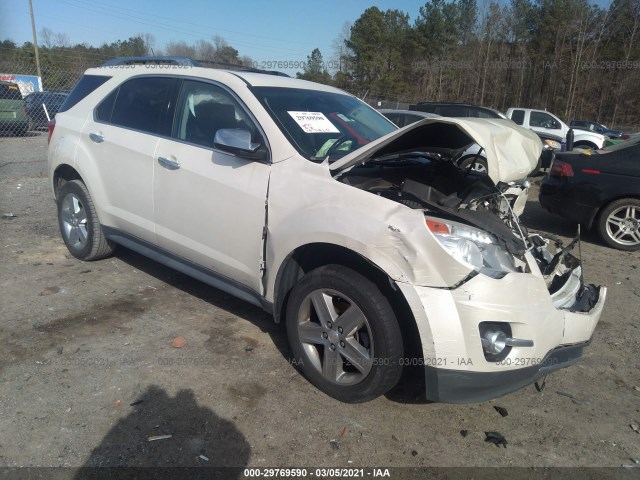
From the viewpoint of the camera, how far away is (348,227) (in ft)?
8.37

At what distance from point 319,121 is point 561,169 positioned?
4.38 metres

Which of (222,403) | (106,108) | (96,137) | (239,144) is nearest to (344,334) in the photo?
(222,403)

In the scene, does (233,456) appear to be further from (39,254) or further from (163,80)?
(39,254)

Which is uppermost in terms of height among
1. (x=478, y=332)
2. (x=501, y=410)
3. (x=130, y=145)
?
(x=130, y=145)

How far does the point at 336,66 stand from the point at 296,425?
42.9 m

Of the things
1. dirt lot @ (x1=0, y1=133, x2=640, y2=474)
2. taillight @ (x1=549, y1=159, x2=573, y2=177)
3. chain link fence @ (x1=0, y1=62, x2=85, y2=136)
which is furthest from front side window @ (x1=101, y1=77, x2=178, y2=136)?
chain link fence @ (x1=0, y1=62, x2=85, y2=136)

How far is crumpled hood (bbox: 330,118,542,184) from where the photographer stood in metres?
2.57

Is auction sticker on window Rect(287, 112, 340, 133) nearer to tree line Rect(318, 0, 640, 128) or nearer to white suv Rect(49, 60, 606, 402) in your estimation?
A: white suv Rect(49, 60, 606, 402)

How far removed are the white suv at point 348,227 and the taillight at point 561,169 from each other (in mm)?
3512

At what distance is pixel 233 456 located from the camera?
2.41 meters

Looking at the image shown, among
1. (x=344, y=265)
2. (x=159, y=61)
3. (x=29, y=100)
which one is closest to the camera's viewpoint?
(x=344, y=265)

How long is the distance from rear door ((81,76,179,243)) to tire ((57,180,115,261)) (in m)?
0.24

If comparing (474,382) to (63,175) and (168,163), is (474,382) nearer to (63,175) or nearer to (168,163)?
(168,163)

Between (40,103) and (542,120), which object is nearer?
(542,120)
